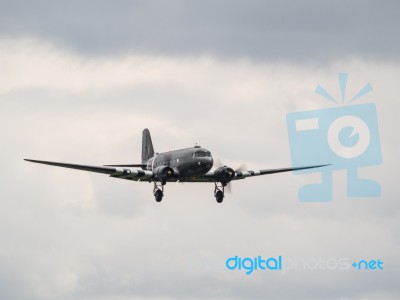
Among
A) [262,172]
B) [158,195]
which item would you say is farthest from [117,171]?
[262,172]

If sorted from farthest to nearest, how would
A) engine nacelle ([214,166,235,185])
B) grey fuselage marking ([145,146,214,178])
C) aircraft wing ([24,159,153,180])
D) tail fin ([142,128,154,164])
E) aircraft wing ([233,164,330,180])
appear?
1. tail fin ([142,128,154,164])
2. aircraft wing ([233,164,330,180])
3. engine nacelle ([214,166,235,185])
4. aircraft wing ([24,159,153,180])
5. grey fuselage marking ([145,146,214,178])

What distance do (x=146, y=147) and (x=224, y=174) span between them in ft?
63.7

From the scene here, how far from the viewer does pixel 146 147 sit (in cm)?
11519

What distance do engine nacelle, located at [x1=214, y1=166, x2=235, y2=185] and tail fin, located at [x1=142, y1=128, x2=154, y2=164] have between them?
54.3 ft

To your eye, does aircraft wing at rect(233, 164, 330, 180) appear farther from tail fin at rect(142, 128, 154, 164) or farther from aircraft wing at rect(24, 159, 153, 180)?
tail fin at rect(142, 128, 154, 164)

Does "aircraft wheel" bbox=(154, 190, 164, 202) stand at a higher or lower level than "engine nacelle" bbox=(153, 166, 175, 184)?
lower

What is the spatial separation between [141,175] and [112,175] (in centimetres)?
273

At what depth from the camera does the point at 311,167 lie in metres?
104

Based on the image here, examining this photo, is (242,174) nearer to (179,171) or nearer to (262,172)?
(262,172)

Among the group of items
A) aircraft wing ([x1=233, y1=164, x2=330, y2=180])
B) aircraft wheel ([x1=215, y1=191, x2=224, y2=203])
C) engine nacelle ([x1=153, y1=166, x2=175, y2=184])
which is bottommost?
aircraft wheel ([x1=215, y1=191, x2=224, y2=203])

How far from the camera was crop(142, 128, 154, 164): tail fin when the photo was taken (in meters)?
114

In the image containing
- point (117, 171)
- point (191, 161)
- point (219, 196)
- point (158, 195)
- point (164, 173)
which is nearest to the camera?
point (191, 161)

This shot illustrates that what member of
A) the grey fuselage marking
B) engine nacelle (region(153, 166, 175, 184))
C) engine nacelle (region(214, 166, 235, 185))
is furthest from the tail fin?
engine nacelle (region(153, 166, 175, 184))

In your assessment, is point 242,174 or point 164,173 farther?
point 242,174
